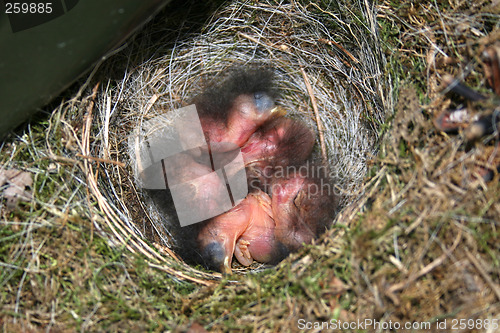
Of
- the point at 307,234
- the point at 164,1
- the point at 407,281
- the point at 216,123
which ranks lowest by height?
the point at 307,234

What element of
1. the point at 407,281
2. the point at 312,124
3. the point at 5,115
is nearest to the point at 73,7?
the point at 5,115

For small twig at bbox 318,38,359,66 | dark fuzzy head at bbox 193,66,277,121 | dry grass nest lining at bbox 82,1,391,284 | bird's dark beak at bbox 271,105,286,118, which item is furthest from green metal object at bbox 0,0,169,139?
small twig at bbox 318,38,359,66

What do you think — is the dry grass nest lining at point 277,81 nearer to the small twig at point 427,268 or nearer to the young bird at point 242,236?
the young bird at point 242,236

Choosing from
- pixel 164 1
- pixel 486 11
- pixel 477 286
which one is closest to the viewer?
pixel 477 286

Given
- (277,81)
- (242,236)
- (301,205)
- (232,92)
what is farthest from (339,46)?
(242,236)

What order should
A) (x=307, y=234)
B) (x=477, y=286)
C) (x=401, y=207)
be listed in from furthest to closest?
(x=307, y=234) → (x=401, y=207) → (x=477, y=286)

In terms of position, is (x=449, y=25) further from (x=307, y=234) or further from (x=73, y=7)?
(x=73, y=7)
